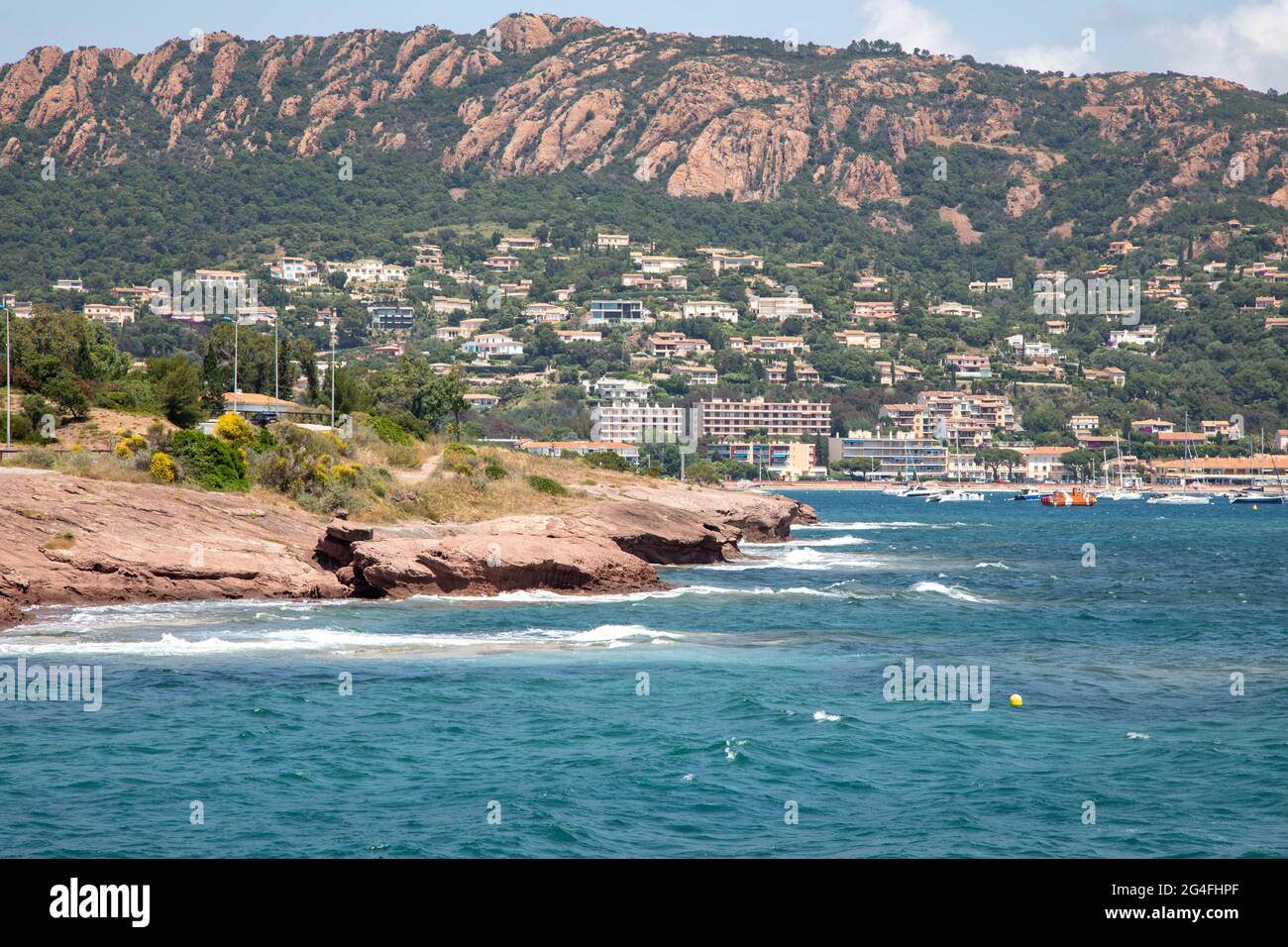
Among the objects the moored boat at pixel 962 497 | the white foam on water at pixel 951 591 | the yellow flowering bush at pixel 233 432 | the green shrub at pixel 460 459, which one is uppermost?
the yellow flowering bush at pixel 233 432

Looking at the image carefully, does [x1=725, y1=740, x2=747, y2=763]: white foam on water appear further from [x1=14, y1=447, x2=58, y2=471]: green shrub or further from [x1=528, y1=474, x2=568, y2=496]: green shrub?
[x1=528, y1=474, x2=568, y2=496]: green shrub

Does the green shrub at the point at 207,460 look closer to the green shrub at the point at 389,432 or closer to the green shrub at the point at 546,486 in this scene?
the green shrub at the point at 546,486

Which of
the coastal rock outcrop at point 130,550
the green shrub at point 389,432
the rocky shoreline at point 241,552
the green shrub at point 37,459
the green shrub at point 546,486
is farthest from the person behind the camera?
the green shrub at point 389,432

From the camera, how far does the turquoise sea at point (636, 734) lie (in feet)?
58.6

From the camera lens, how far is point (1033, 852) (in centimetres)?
1681

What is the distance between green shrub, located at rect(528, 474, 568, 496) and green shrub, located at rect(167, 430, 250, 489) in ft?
54.2

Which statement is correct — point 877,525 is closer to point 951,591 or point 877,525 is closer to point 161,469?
point 951,591

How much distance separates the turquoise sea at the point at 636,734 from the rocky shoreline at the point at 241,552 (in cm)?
161

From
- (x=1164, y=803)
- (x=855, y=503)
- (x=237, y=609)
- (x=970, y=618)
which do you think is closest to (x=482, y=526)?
(x=237, y=609)

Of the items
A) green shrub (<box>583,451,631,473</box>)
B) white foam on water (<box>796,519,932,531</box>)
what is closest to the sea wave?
green shrub (<box>583,451,631,473</box>)

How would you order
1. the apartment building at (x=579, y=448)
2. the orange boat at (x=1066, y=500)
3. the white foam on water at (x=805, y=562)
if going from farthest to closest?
the orange boat at (x=1066, y=500) < the apartment building at (x=579, y=448) < the white foam on water at (x=805, y=562)

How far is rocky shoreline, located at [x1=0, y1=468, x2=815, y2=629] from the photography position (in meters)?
39.2

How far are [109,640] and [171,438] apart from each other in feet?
70.9

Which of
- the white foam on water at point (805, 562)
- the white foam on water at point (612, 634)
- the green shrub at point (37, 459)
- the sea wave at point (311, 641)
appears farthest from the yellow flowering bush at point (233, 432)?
the white foam on water at point (612, 634)
